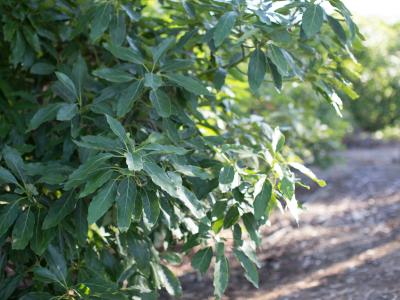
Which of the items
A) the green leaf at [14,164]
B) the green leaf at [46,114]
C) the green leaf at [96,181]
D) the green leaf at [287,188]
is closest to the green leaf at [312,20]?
the green leaf at [287,188]

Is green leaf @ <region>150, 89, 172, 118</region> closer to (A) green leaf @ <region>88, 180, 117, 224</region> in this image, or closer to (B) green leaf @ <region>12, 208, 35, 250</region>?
(A) green leaf @ <region>88, 180, 117, 224</region>

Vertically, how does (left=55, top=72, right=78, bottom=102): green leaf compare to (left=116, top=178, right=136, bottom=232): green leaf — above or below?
above

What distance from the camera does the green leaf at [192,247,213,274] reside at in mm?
2287

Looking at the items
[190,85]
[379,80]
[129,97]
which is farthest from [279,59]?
[379,80]

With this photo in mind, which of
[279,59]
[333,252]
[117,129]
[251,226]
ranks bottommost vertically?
[333,252]

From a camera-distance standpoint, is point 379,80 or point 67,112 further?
point 379,80

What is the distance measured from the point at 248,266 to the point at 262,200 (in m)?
0.38

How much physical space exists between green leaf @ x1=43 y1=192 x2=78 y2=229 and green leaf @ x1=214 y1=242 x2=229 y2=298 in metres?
0.61

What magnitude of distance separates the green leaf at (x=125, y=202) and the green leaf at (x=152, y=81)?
1.32 ft

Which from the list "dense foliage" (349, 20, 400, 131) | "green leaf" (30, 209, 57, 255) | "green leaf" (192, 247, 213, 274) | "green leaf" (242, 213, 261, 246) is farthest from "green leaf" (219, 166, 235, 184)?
"dense foliage" (349, 20, 400, 131)

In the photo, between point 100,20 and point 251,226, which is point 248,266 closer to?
point 251,226

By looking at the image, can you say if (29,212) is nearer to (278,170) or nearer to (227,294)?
(278,170)

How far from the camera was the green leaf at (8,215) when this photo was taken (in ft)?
6.87

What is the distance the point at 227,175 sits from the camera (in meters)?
2.14
